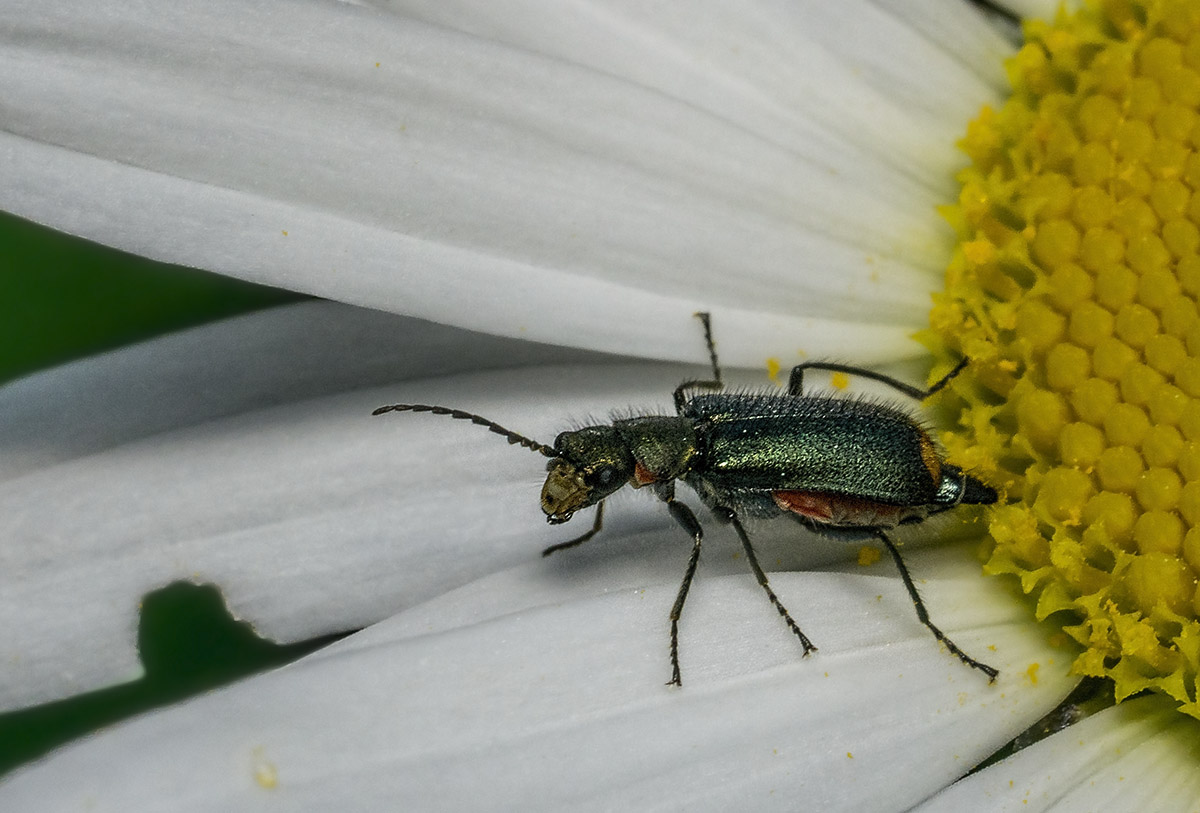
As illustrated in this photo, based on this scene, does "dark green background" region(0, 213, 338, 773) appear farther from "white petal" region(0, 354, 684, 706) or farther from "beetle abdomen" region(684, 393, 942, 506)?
"beetle abdomen" region(684, 393, 942, 506)

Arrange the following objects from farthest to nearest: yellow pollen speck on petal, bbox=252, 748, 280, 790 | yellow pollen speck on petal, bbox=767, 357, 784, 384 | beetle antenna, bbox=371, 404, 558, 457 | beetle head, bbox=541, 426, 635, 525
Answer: yellow pollen speck on petal, bbox=767, 357, 784, 384, beetle antenna, bbox=371, 404, 558, 457, beetle head, bbox=541, 426, 635, 525, yellow pollen speck on petal, bbox=252, 748, 280, 790

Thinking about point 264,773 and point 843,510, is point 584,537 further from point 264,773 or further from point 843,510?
point 264,773

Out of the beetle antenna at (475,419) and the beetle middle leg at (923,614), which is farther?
the beetle antenna at (475,419)

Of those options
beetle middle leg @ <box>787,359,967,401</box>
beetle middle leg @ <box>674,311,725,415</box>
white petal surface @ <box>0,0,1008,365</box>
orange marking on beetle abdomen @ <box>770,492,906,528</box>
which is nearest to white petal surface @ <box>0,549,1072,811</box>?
orange marking on beetle abdomen @ <box>770,492,906,528</box>

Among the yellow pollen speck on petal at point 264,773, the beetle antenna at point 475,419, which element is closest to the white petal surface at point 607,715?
the yellow pollen speck on petal at point 264,773

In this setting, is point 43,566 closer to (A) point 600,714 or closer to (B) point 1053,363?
(A) point 600,714

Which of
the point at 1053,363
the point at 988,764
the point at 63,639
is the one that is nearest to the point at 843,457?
the point at 1053,363

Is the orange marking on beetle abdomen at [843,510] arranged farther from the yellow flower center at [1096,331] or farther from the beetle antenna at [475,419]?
the beetle antenna at [475,419]
